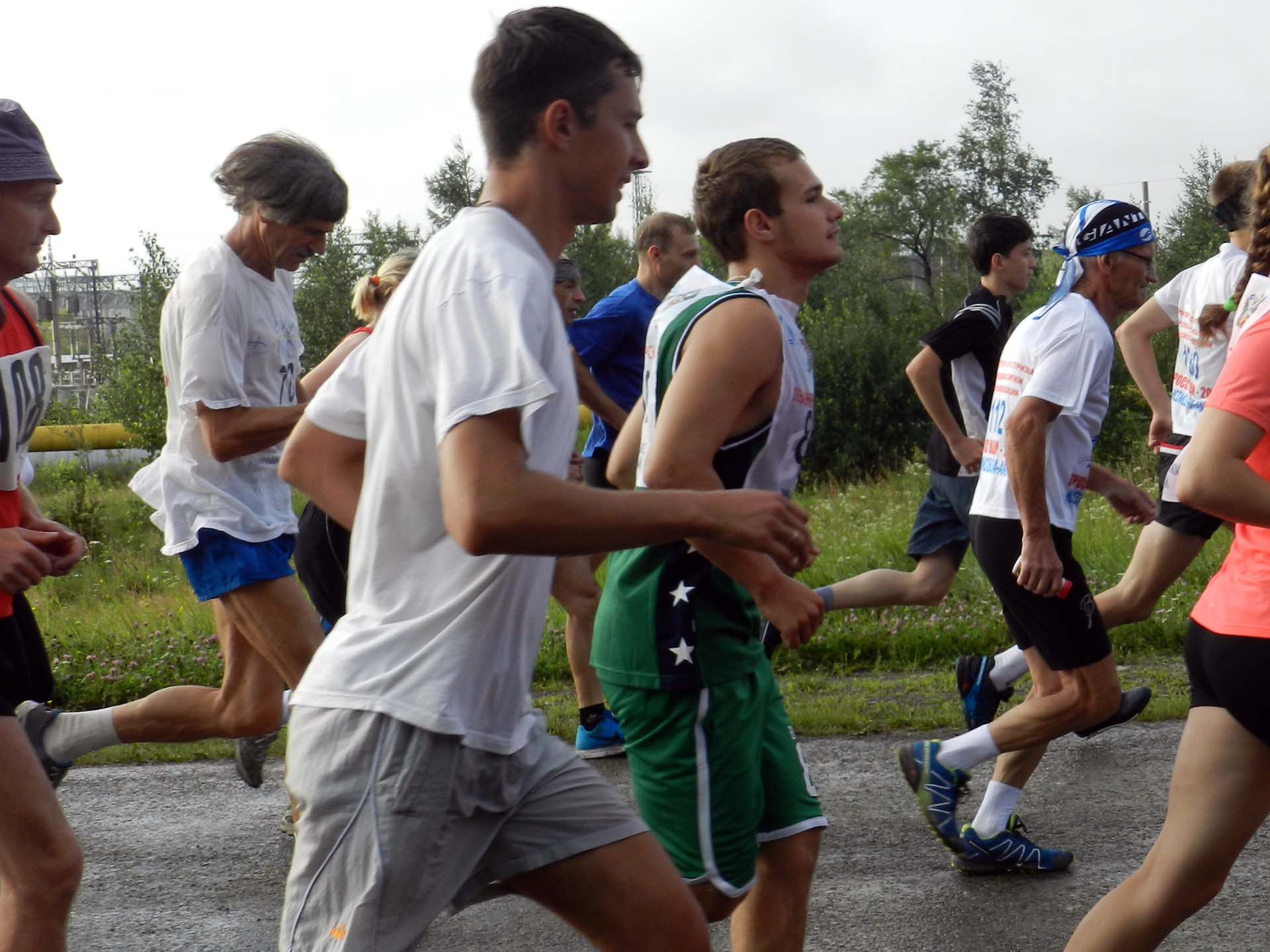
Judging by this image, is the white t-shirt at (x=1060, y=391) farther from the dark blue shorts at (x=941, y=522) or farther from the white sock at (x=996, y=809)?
the dark blue shorts at (x=941, y=522)

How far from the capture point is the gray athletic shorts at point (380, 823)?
2225 mm

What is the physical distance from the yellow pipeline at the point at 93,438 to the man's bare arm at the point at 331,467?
93.8 feet

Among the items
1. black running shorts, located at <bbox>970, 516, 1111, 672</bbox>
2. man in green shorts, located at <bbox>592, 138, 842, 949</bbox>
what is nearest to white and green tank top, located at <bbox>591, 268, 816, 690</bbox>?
man in green shorts, located at <bbox>592, 138, 842, 949</bbox>

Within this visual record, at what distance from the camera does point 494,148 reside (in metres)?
2.35

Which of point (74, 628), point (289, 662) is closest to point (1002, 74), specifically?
point (74, 628)

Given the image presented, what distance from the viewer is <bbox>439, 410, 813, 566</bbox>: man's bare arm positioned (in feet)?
6.53

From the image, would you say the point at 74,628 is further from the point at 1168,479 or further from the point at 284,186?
the point at 1168,479

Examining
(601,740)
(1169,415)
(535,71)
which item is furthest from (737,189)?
(1169,415)

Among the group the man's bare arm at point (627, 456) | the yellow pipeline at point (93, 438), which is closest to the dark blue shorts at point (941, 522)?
the man's bare arm at point (627, 456)

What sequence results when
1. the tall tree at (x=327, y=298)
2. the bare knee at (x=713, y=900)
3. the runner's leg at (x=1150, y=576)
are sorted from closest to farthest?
the bare knee at (x=713, y=900) < the runner's leg at (x=1150, y=576) < the tall tree at (x=327, y=298)

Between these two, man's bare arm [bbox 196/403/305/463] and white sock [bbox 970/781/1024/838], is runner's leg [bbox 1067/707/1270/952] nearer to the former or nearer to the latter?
white sock [bbox 970/781/1024/838]

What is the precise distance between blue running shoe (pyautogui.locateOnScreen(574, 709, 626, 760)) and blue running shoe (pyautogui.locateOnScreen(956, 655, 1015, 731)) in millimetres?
1438

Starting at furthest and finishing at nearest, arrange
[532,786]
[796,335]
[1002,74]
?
[1002,74] < [796,335] < [532,786]

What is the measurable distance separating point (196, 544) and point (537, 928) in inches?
62.4
